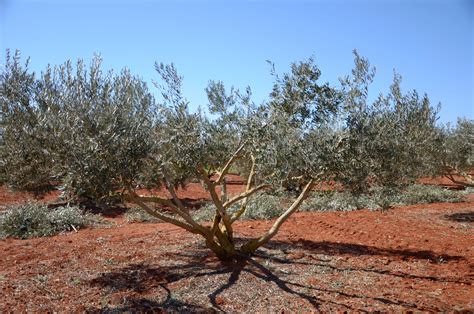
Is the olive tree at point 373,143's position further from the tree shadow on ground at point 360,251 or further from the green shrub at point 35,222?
the green shrub at point 35,222

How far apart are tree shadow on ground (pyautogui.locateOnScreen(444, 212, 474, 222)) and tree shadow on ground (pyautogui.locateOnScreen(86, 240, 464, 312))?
224 inches

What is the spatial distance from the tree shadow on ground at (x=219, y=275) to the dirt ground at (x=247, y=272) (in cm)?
2

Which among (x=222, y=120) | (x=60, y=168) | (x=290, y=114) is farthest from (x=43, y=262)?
(x=290, y=114)

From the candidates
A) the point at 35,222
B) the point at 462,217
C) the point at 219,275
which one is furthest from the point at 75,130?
the point at 462,217

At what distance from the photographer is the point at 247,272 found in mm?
8203

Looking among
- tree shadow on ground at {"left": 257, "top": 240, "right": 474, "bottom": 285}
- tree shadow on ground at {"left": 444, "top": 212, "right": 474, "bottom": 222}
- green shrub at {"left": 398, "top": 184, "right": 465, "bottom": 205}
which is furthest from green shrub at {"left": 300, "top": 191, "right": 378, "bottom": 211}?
tree shadow on ground at {"left": 257, "top": 240, "right": 474, "bottom": 285}

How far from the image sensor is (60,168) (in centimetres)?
606

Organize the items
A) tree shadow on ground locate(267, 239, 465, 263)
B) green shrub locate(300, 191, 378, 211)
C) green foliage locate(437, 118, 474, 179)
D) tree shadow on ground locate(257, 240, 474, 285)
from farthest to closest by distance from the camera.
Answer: green foliage locate(437, 118, 474, 179) → green shrub locate(300, 191, 378, 211) → tree shadow on ground locate(267, 239, 465, 263) → tree shadow on ground locate(257, 240, 474, 285)

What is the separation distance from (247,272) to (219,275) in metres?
0.60

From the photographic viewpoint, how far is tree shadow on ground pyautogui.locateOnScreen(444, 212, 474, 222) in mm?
14822

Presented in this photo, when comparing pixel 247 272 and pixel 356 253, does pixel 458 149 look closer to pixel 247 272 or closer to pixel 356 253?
pixel 356 253

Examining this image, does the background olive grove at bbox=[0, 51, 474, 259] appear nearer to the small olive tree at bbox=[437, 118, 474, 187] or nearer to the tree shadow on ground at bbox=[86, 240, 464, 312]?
the tree shadow on ground at bbox=[86, 240, 464, 312]

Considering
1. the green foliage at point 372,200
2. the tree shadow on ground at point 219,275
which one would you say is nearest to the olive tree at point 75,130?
the tree shadow on ground at point 219,275

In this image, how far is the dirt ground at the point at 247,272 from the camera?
6812 millimetres
